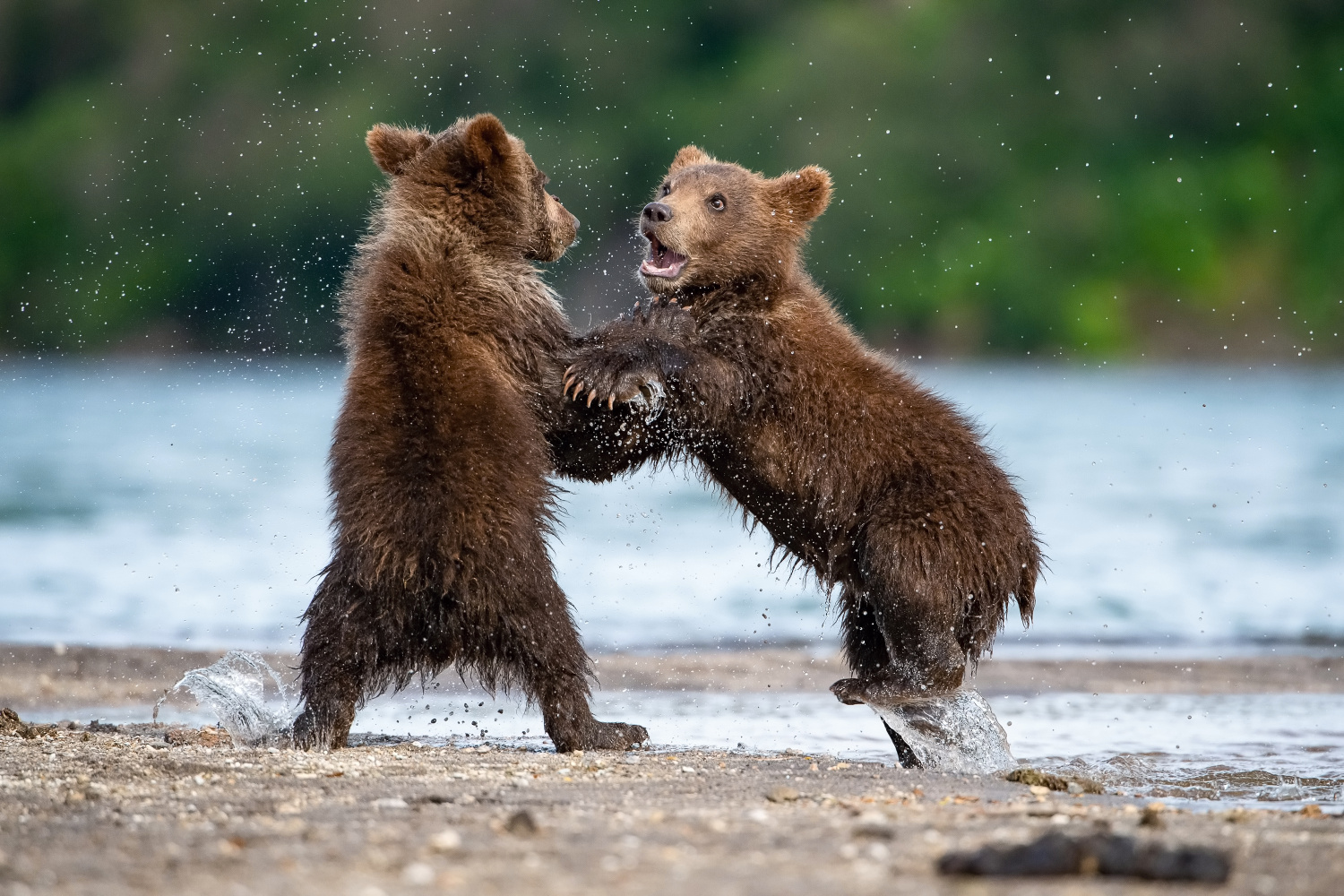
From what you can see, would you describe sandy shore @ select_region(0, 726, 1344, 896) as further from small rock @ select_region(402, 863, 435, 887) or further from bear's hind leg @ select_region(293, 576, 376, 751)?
bear's hind leg @ select_region(293, 576, 376, 751)

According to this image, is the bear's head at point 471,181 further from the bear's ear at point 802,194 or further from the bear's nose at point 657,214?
the bear's ear at point 802,194

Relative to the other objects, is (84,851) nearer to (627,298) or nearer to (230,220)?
(627,298)

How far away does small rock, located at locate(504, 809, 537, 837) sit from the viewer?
4297mm

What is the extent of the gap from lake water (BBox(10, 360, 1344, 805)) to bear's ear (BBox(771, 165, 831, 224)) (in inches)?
53.0

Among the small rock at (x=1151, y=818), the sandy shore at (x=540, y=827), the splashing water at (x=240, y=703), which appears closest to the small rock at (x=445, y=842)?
the sandy shore at (x=540, y=827)

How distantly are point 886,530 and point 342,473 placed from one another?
203 cm

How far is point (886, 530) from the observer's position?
6.51 m

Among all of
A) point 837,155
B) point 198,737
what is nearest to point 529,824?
point 198,737

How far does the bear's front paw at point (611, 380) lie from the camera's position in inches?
258

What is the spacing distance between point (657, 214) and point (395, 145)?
1122 millimetres

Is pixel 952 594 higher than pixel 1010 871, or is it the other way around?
pixel 952 594

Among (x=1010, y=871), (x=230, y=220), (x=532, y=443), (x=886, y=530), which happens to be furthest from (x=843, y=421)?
(x=230, y=220)

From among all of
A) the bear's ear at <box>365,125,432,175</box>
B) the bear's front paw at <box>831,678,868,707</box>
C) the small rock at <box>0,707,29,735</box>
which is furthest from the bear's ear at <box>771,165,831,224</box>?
the small rock at <box>0,707,29,735</box>

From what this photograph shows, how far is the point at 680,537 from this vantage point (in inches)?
616
